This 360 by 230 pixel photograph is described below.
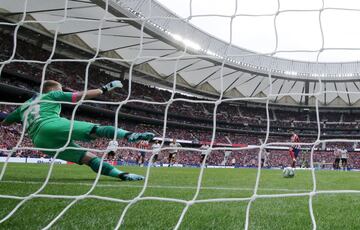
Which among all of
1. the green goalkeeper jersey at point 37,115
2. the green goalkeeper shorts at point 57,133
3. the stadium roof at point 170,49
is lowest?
the green goalkeeper shorts at point 57,133

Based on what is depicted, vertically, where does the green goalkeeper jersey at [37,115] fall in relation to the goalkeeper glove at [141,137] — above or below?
above

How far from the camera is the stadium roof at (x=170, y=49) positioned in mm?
19516

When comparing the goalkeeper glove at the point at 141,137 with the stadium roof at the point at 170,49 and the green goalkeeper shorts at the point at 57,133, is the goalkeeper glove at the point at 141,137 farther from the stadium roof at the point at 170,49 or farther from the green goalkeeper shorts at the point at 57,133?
the stadium roof at the point at 170,49

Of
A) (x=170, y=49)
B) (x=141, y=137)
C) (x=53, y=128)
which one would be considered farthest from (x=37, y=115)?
(x=170, y=49)

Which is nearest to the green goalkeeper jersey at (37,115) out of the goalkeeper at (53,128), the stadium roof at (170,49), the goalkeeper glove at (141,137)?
the goalkeeper at (53,128)

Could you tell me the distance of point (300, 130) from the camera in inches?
1535

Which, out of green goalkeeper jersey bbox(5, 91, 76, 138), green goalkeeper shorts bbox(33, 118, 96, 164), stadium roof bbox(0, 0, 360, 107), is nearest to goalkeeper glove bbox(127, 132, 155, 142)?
green goalkeeper shorts bbox(33, 118, 96, 164)

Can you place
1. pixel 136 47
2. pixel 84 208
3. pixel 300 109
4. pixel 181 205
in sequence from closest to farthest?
pixel 84 208, pixel 181 205, pixel 136 47, pixel 300 109

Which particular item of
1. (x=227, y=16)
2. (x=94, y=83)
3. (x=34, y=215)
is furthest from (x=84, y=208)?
(x=94, y=83)

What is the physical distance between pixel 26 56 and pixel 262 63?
18.4m

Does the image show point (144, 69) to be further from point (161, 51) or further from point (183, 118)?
point (183, 118)

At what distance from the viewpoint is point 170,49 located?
86.4 feet

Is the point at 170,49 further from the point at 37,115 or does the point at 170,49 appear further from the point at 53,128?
the point at 53,128

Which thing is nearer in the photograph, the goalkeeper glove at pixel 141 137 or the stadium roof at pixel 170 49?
the goalkeeper glove at pixel 141 137
